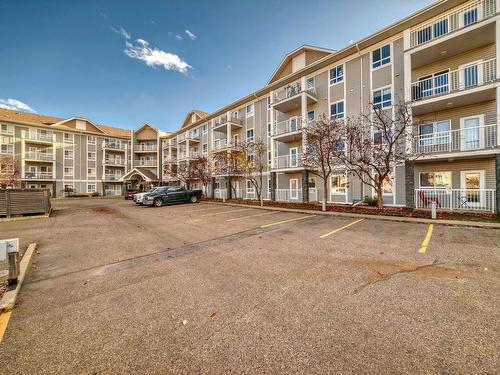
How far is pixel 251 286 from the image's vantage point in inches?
159

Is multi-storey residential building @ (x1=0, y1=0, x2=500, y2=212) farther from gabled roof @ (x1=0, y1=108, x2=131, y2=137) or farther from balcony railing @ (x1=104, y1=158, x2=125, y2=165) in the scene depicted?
gabled roof @ (x1=0, y1=108, x2=131, y2=137)

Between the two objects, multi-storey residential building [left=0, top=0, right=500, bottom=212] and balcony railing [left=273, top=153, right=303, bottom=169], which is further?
balcony railing [left=273, top=153, right=303, bottom=169]

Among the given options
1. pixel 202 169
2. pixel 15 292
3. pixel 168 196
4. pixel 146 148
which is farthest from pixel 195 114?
pixel 15 292

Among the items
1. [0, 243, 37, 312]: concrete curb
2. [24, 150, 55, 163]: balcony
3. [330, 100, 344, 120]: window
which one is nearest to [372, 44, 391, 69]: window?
[330, 100, 344, 120]: window

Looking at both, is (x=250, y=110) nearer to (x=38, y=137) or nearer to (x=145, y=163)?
(x=145, y=163)

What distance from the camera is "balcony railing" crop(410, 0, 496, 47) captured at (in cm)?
1214

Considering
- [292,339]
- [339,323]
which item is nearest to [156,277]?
[292,339]

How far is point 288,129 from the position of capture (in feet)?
70.5

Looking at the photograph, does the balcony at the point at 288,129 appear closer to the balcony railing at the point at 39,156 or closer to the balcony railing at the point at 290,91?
the balcony railing at the point at 290,91

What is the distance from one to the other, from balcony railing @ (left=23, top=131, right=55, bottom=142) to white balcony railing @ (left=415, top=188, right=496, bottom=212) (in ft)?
174

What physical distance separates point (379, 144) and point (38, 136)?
50885mm

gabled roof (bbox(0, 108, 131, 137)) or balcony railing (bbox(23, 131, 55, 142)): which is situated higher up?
→ gabled roof (bbox(0, 108, 131, 137))

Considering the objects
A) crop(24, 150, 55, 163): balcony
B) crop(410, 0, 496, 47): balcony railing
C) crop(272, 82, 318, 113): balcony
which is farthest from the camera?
crop(24, 150, 55, 163): balcony

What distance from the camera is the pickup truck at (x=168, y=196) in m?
20.7
